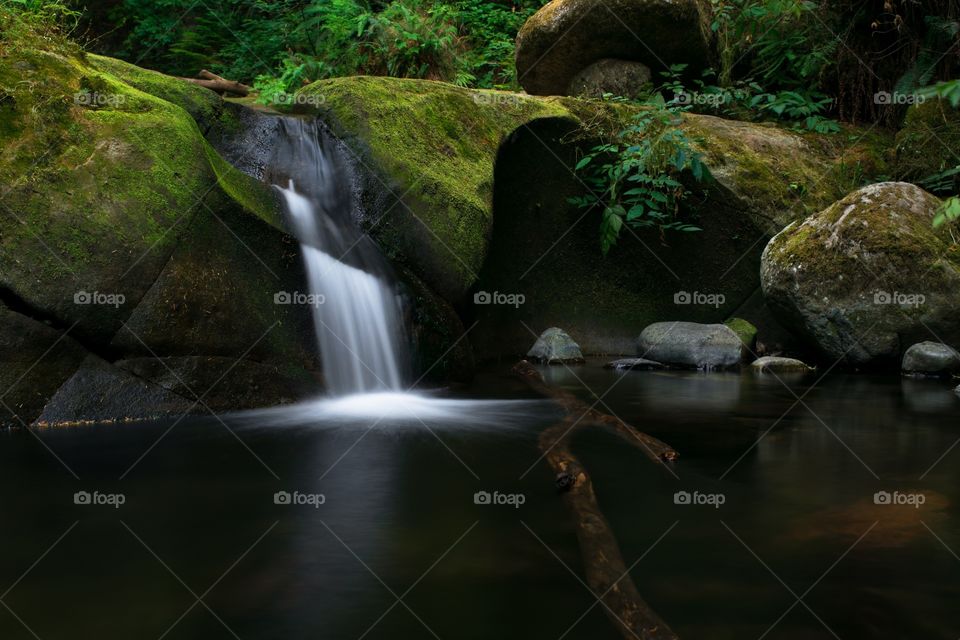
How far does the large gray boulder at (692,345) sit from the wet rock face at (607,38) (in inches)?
146

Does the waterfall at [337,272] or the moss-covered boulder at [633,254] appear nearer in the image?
the waterfall at [337,272]

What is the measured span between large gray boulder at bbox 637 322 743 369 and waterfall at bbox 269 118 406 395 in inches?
128

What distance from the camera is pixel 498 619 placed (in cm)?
264

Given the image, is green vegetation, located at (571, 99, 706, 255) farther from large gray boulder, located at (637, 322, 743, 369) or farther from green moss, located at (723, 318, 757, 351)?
green moss, located at (723, 318, 757, 351)

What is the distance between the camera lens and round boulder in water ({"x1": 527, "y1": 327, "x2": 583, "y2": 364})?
9039mm

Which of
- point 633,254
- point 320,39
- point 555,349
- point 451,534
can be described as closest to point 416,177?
point 555,349

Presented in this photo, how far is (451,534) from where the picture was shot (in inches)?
133

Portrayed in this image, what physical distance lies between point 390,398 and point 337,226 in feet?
5.64

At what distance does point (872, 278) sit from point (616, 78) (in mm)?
4407

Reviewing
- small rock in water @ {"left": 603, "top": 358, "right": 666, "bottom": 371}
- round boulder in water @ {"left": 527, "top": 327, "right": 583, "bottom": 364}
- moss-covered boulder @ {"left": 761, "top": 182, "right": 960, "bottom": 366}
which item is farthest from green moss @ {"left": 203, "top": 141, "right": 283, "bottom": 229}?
moss-covered boulder @ {"left": 761, "top": 182, "right": 960, "bottom": 366}

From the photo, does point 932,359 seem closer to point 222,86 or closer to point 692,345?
point 692,345

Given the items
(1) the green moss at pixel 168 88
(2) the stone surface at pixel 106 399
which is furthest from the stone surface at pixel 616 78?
(2) the stone surface at pixel 106 399

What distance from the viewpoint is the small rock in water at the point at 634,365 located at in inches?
343

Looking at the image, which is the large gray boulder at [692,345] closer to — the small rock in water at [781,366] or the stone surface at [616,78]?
the small rock in water at [781,366]
